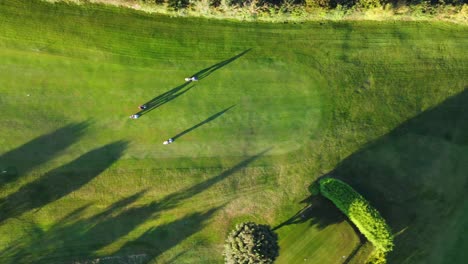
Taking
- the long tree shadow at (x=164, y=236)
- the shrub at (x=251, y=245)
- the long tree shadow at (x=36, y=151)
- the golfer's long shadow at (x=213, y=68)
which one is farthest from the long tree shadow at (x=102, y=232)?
the golfer's long shadow at (x=213, y=68)

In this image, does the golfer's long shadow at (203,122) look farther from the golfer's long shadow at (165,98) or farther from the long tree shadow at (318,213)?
the long tree shadow at (318,213)

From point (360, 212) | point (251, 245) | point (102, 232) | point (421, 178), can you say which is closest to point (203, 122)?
point (251, 245)

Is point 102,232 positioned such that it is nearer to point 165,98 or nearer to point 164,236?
point 164,236

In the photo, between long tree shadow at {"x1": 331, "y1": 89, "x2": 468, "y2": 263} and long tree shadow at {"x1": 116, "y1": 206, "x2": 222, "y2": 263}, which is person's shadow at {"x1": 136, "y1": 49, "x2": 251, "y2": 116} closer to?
long tree shadow at {"x1": 116, "y1": 206, "x2": 222, "y2": 263}

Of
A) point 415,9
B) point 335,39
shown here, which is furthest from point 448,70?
point 335,39

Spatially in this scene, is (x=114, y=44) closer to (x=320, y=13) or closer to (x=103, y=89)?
(x=103, y=89)

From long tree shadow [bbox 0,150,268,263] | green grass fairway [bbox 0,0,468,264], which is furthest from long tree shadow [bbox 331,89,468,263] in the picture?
long tree shadow [bbox 0,150,268,263]

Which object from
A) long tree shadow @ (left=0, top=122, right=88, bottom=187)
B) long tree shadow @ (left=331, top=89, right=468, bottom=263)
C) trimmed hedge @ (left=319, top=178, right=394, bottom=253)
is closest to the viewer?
trimmed hedge @ (left=319, top=178, right=394, bottom=253)
